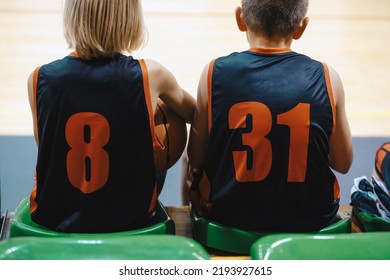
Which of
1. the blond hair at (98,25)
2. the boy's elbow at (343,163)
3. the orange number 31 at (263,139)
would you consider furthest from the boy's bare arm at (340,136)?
the blond hair at (98,25)

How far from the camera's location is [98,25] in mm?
1794

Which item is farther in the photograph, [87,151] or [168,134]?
[168,134]

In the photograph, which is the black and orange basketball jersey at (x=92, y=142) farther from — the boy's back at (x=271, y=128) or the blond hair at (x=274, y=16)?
the blond hair at (x=274, y=16)

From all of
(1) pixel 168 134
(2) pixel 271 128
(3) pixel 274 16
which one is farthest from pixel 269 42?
(1) pixel 168 134

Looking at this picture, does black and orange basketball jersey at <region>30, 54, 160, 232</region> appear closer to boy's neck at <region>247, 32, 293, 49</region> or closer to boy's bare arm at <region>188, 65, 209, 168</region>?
boy's bare arm at <region>188, 65, 209, 168</region>

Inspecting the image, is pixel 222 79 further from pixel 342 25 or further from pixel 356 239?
pixel 342 25

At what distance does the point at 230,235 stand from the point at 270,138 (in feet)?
1.14

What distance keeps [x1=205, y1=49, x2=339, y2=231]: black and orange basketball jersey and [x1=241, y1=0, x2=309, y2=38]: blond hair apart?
9 cm

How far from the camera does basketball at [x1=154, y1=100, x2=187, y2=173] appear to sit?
1984mm

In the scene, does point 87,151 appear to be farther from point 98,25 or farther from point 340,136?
point 340,136

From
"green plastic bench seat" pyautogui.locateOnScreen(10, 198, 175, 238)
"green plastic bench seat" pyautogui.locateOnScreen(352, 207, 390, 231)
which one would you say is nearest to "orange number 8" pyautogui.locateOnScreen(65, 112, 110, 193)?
"green plastic bench seat" pyautogui.locateOnScreen(10, 198, 175, 238)

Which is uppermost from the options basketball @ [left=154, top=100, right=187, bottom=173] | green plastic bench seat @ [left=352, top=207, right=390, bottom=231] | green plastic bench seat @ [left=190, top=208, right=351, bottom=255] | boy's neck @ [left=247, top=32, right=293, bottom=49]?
boy's neck @ [left=247, top=32, right=293, bottom=49]
